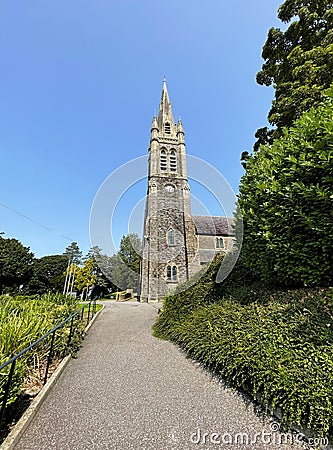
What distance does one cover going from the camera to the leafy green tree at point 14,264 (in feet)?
82.5

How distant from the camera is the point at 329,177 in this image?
3.46 m

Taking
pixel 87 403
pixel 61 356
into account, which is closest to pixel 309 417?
pixel 87 403

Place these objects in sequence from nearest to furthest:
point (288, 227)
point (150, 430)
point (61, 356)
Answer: point (150, 430)
point (288, 227)
point (61, 356)

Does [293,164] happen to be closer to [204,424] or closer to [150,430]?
[204,424]

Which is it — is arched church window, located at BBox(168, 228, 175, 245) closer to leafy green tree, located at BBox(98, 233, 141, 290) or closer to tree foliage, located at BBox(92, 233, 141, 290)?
leafy green tree, located at BBox(98, 233, 141, 290)

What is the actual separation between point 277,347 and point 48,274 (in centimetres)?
3451

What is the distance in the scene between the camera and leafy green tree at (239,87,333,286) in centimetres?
356

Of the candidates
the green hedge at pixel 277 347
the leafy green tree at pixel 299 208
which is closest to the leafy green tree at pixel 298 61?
the leafy green tree at pixel 299 208

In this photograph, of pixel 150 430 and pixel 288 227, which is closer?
pixel 150 430

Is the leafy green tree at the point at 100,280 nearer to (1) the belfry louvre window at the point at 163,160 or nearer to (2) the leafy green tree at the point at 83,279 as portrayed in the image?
(2) the leafy green tree at the point at 83,279

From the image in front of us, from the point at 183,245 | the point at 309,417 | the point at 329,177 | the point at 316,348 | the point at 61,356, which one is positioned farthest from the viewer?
the point at 183,245

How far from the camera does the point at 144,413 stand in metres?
2.59

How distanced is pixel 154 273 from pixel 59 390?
1898cm

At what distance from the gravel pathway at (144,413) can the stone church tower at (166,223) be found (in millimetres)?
17037
